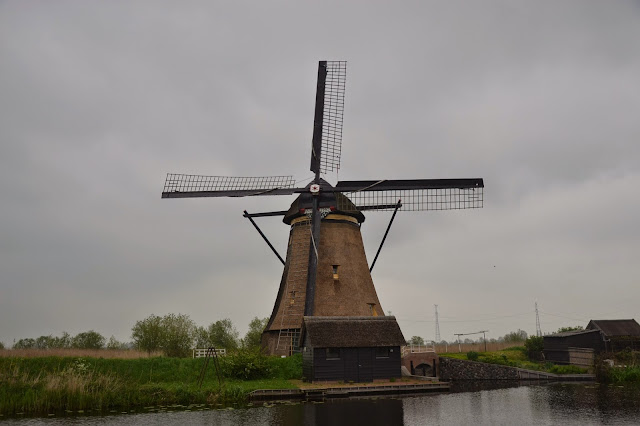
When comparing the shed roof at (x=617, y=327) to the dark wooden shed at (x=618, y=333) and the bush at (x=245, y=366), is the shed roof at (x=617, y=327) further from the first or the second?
the bush at (x=245, y=366)

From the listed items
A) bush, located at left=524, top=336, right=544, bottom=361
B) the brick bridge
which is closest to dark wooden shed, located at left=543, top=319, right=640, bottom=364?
bush, located at left=524, top=336, right=544, bottom=361

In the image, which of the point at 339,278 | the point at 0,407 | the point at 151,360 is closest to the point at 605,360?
the point at 339,278

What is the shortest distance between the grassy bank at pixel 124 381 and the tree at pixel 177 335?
13517 mm

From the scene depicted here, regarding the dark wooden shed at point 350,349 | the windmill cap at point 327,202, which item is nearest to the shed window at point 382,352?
the dark wooden shed at point 350,349

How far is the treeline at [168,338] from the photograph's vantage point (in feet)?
138

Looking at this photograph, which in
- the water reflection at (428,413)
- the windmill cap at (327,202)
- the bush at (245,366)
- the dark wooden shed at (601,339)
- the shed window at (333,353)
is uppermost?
the windmill cap at (327,202)

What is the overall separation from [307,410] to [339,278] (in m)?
12.9

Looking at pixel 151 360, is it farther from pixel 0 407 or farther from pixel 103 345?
pixel 103 345

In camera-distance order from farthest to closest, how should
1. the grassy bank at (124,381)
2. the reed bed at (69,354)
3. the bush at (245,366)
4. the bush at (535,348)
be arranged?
the bush at (535,348) → the bush at (245,366) → the reed bed at (69,354) → the grassy bank at (124,381)

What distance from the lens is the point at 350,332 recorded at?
29.8 metres

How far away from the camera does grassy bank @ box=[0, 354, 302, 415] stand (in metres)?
20.9

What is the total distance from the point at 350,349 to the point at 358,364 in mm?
965

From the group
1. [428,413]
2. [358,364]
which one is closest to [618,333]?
[358,364]

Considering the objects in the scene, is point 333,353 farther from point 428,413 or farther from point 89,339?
point 89,339
